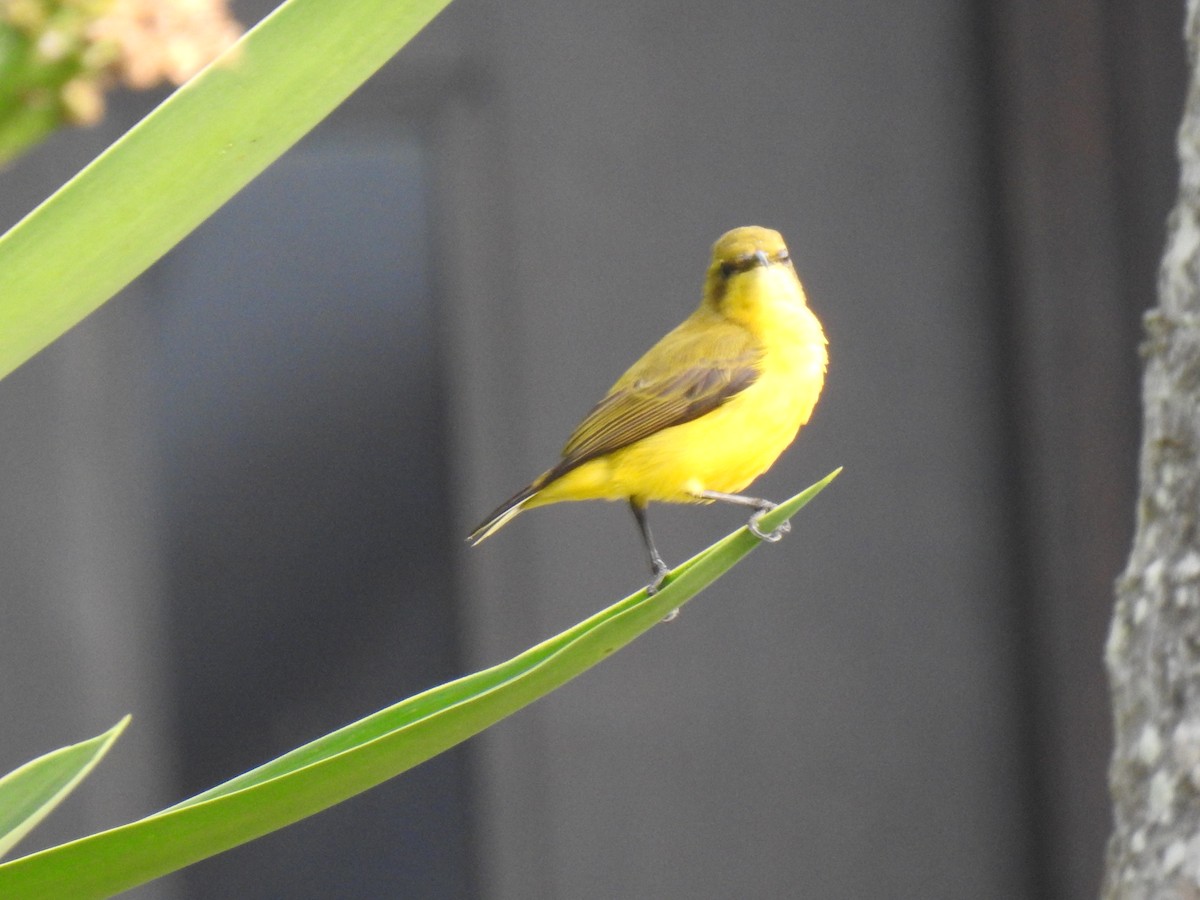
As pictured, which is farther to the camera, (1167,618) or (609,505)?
(609,505)

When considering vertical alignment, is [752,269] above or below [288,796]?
above

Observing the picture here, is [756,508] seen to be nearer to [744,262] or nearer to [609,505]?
[744,262]

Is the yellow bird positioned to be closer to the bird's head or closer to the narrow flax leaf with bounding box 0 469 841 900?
the bird's head

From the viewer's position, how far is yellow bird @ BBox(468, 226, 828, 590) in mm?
864

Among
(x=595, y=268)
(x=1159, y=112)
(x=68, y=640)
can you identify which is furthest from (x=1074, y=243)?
(x=68, y=640)

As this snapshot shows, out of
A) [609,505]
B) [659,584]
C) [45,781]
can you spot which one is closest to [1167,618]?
[659,584]

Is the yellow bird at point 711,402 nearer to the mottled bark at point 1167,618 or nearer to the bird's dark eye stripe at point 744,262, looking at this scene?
the bird's dark eye stripe at point 744,262

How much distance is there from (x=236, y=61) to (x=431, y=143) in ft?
7.93

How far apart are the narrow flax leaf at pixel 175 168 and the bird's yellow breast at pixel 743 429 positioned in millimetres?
338

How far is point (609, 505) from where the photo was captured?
300 cm

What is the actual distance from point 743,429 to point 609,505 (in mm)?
2139

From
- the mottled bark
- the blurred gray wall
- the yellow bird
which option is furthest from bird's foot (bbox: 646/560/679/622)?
the blurred gray wall

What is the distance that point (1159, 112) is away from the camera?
2.68m

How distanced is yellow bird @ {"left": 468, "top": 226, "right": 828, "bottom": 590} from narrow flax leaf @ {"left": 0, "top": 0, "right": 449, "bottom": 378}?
31 cm
